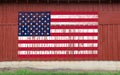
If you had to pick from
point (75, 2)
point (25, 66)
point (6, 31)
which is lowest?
point (25, 66)

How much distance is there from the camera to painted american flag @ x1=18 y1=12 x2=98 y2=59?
77.2 feet

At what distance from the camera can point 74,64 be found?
23.5 metres

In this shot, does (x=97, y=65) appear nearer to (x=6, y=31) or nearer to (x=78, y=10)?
(x=78, y=10)

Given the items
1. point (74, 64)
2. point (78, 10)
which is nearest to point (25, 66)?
point (74, 64)

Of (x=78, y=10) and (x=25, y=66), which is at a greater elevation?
(x=78, y=10)

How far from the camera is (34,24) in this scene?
23.6 metres

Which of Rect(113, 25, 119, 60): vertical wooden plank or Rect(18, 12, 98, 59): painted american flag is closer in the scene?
Rect(18, 12, 98, 59): painted american flag

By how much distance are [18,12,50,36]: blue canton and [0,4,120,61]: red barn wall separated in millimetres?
208

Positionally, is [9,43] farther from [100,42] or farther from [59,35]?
[100,42]

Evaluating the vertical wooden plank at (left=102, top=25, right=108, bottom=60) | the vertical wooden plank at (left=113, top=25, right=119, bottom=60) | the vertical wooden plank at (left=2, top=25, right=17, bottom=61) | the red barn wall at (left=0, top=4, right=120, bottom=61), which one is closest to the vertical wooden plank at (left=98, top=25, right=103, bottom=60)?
the red barn wall at (left=0, top=4, right=120, bottom=61)

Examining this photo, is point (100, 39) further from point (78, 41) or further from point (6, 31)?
point (6, 31)

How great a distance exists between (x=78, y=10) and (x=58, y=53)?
7.90 ft

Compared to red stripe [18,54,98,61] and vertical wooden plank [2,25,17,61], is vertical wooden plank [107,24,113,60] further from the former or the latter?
vertical wooden plank [2,25,17,61]

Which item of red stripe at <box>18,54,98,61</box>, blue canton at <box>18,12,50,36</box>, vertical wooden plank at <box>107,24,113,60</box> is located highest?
blue canton at <box>18,12,50,36</box>
